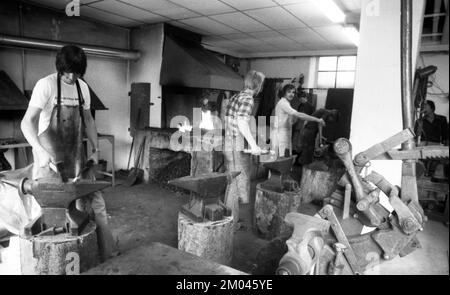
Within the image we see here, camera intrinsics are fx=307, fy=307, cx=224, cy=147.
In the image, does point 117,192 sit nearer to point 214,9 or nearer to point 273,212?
point 273,212

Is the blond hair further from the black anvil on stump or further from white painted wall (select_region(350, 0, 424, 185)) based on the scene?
white painted wall (select_region(350, 0, 424, 185))

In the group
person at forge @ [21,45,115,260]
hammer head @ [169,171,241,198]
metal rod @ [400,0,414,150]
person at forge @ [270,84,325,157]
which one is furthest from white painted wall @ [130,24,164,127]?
metal rod @ [400,0,414,150]

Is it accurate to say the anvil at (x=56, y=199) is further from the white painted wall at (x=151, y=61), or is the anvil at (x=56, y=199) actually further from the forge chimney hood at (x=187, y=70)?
the white painted wall at (x=151, y=61)

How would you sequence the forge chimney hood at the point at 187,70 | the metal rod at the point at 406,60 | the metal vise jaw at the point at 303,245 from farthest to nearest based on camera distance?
the forge chimney hood at the point at 187,70 → the metal rod at the point at 406,60 → the metal vise jaw at the point at 303,245

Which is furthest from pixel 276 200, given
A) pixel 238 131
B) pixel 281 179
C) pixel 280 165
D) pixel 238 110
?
pixel 238 110

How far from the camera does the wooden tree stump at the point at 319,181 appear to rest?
4746 mm

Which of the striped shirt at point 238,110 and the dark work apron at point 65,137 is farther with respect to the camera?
the striped shirt at point 238,110

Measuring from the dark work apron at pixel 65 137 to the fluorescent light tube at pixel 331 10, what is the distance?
3.47 meters

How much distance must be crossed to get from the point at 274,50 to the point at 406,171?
743 centimetres

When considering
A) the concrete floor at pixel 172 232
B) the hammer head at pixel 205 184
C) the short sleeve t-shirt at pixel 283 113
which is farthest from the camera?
the short sleeve t-shirt at pixel 283 113

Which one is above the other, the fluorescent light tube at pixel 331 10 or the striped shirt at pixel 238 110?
the fluorescent light tube at pixel 331 10

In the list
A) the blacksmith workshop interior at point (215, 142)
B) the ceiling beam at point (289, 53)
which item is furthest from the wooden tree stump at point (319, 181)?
the ceiling beam at point (289, 53)

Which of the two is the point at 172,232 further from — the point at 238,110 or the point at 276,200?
the point at 238,110

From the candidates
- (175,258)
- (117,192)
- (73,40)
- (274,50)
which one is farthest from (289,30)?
(175,258)
